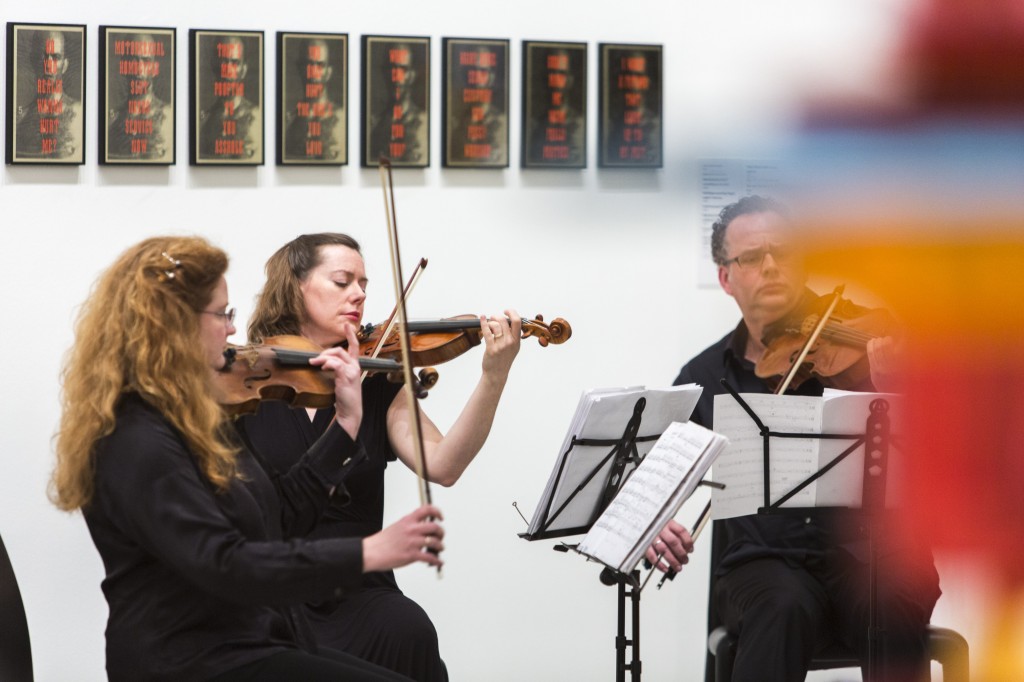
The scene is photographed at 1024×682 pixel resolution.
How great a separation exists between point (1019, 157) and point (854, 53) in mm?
50

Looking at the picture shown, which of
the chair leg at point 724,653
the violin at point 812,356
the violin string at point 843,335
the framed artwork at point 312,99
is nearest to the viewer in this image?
the violin string at point 843,335

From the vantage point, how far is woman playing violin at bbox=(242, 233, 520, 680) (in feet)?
6.16

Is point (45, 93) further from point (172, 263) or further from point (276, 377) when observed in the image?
point (172, 263)

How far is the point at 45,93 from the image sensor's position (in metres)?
2.43

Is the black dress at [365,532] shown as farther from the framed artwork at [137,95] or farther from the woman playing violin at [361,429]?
the framed artwork at [137,95]

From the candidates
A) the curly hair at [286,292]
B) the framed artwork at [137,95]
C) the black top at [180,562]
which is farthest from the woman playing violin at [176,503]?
the framed artwork at [137,95]

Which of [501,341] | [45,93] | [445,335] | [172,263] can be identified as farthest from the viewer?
[45,93]

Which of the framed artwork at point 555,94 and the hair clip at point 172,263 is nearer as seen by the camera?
the hair clip at point 172,263

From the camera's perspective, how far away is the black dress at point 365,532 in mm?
1861

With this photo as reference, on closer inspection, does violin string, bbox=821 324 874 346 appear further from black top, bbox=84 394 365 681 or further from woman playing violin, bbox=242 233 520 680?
black top, bbox=84 394 365 681

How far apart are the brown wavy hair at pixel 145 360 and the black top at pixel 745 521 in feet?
3.48

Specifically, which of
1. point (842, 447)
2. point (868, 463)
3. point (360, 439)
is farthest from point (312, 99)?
point (868, 463)

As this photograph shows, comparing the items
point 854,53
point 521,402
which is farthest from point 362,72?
point 854,53

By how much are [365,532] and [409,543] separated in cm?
82
